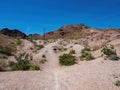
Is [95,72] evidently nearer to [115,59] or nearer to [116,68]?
[116,68]

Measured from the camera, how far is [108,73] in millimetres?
15070

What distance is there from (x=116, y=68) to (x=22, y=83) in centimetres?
810

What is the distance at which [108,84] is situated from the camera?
12.2 meters

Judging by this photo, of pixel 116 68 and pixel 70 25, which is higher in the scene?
pixel 70 25

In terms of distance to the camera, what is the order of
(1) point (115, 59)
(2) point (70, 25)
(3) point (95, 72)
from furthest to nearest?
(2) point (70, 25)
(1) point (115, 59)
(3) point (95, 72)

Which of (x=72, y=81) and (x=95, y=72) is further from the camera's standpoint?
Result: (x=95, y=72)

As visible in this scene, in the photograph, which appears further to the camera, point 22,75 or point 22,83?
point 22,75

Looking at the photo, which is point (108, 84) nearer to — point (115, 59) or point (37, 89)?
point (37, 89)

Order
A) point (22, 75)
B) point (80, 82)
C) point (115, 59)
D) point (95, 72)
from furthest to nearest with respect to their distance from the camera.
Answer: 1. point (115, 59)
2. point (95, 72)
3. point (22, 75)
4. point (80, 82)

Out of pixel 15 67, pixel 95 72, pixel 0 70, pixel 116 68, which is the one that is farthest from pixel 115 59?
pixel 0 70

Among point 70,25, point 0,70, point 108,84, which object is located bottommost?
point 108,84

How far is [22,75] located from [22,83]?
7.26 feet

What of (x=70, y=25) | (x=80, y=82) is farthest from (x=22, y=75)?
(x=70, y=25)

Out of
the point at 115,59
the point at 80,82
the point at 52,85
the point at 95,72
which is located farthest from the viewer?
the point at 115,59
